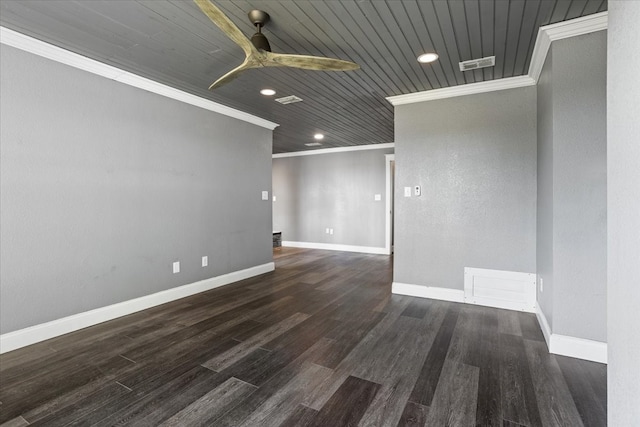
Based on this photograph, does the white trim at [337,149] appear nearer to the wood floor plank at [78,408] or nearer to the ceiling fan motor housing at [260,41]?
the ceiling fan motor housing at [260,41]

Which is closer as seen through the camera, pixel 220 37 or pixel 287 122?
pixel 220 37

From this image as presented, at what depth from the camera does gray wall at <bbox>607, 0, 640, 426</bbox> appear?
0.90m

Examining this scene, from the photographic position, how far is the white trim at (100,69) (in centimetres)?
238

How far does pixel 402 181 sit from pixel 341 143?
3189 mm

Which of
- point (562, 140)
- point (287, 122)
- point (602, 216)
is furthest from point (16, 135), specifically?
point (602, 216)

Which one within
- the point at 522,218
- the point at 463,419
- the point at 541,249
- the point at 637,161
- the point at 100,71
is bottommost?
the point at 463,419

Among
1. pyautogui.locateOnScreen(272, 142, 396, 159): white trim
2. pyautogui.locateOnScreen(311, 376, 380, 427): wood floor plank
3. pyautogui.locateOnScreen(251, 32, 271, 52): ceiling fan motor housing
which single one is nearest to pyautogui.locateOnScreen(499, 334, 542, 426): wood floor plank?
pyautogui.locateOnScreen(311, 376, 380, 427): wood floor plank

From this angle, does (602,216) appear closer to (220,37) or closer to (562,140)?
(562,140)

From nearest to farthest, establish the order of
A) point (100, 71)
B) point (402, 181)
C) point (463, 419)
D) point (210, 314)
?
1. point (463, 419)
2. point (100, 71)
3. point (210, 314)
4. point (402, 181)

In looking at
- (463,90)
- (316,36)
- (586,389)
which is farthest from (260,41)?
(586,389)

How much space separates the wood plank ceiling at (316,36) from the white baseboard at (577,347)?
233 cm

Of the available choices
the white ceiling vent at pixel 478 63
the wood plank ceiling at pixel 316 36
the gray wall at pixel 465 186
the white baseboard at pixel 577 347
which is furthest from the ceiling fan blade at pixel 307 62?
the white baseboard at pixel 577 347

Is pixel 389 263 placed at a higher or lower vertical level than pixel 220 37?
lower

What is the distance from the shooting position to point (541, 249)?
2932 mm
